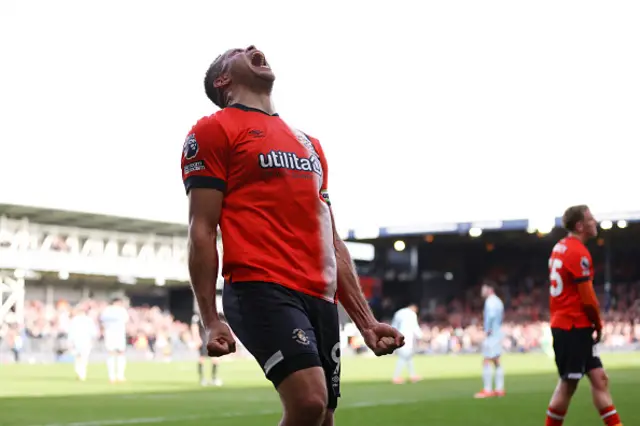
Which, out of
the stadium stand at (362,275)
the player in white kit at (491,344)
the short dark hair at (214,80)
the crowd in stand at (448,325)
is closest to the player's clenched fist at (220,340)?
the short dark hair at (214,80)

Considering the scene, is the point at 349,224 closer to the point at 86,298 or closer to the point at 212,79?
the point at 86,298

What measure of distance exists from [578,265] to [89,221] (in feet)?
141

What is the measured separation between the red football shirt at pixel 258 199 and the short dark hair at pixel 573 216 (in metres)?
4.80

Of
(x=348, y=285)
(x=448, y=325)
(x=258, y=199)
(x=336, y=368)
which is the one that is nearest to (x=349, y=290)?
(x=348, y=285)

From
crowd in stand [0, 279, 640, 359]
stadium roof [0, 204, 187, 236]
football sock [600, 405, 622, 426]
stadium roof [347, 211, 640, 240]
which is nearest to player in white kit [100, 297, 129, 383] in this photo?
crowd in stand [0, 279, 640, 359]

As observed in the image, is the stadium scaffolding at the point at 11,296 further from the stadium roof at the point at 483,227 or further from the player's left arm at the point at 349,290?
the player's left arm at the point at 349,290

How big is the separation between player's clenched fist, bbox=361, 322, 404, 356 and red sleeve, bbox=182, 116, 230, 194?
34.7 inches

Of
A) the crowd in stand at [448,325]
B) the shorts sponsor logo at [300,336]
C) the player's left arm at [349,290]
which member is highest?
the player's left arm at [349,290]

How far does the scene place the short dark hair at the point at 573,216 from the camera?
839 cm

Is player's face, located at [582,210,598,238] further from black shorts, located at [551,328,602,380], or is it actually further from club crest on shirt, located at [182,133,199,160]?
club crest on shirt, located at [182,133,199,160]

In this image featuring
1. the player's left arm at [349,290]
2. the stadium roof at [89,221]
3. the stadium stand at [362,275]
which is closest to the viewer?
the player's left arm at [349,290]

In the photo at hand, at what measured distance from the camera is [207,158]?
387cm

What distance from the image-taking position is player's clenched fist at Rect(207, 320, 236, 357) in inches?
142

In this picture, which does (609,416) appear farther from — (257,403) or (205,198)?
(257,403)
